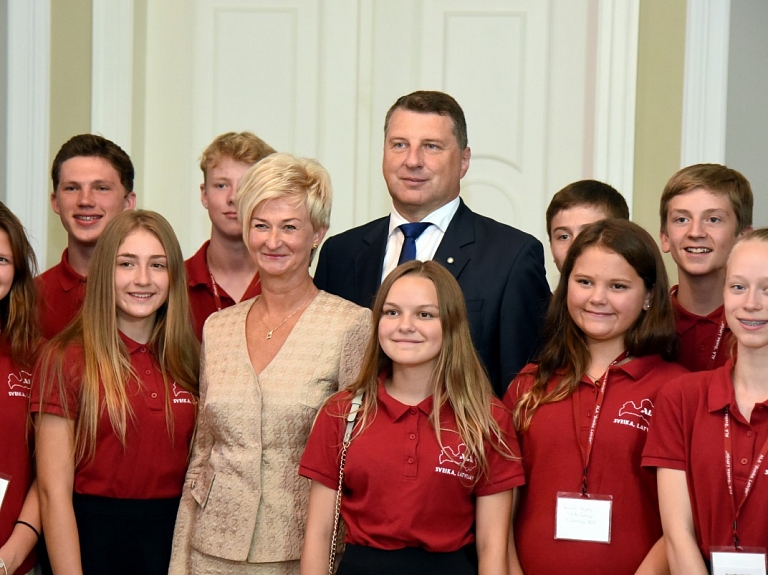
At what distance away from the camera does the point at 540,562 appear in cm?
271

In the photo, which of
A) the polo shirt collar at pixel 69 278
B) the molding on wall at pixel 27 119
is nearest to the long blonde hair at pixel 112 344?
the polo shirt collar at pixel 69 278

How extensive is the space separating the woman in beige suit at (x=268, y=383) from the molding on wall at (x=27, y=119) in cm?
176

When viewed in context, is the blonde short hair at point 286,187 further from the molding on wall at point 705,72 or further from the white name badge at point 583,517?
the molding on wall at point 705,72

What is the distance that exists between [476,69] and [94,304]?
2332mm

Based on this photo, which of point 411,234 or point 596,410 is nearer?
point 596,410

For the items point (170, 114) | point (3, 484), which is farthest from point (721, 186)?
point (170, 114)

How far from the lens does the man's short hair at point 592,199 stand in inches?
138

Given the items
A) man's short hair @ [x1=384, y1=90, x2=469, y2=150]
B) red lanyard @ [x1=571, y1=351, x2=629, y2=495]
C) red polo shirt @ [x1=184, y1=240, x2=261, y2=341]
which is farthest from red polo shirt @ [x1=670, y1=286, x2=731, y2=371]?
red polo shirt @ [x1=184, y1=240, x2=261, y2=341]

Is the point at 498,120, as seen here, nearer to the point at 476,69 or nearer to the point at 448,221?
the point at 476,69

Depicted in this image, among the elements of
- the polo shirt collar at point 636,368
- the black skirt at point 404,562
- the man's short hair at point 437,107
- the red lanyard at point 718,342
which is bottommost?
the black skirt at point 404,562

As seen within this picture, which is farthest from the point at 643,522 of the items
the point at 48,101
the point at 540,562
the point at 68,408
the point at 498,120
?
the point at 48,101

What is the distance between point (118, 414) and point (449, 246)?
3.42 ft

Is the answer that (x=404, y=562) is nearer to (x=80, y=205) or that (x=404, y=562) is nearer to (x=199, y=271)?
(x=199, y=271)

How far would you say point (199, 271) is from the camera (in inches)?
143
